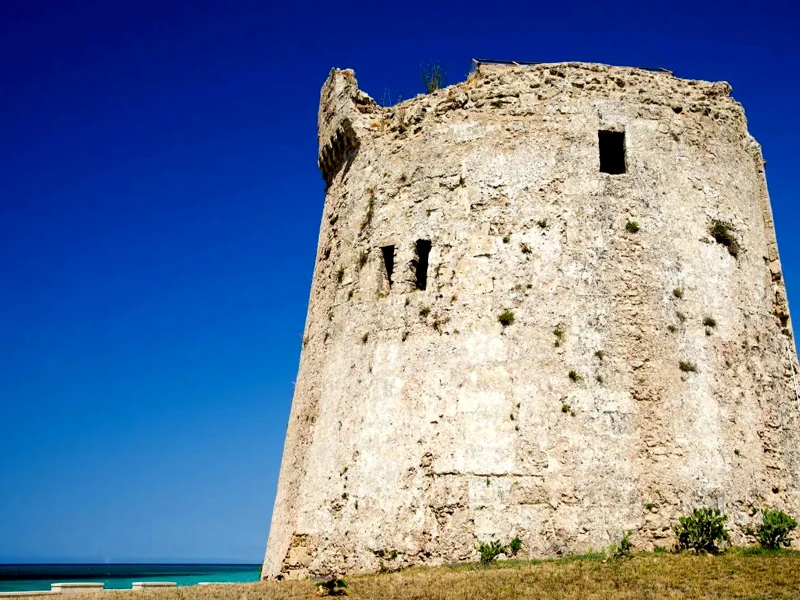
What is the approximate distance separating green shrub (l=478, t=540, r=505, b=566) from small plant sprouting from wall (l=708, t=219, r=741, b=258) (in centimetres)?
670

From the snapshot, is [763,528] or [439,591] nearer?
[439,591]

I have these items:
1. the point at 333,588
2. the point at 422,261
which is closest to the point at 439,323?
the point at 422,261

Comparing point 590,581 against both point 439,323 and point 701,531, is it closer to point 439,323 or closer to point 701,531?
point 701,531

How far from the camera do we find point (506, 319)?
13453 mm

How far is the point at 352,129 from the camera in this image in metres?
16.5

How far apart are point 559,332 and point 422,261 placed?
288 centimetres

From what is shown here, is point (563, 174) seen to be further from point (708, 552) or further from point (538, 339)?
point (708, 552)

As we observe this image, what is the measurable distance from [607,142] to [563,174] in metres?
1.44

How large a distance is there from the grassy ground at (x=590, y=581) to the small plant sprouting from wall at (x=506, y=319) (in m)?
3.80

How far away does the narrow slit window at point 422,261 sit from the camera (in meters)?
14.6

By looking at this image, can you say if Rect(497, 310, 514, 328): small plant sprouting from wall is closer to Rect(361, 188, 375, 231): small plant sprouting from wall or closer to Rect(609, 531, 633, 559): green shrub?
Rect(361, 188, 375, 231): small plant sprouting from wall

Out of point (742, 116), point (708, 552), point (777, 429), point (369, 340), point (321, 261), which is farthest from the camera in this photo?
point (321, 261)

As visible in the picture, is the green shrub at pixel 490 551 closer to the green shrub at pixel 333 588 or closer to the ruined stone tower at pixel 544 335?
the ruined stone tower at pixel 544 335

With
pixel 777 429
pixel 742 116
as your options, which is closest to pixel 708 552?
pixel 777 429
